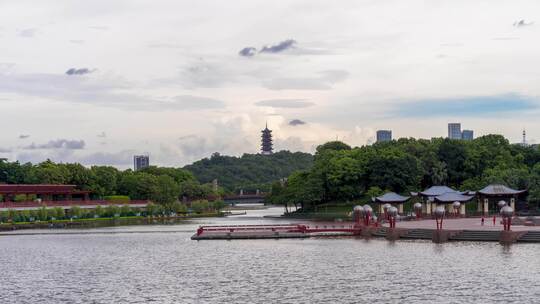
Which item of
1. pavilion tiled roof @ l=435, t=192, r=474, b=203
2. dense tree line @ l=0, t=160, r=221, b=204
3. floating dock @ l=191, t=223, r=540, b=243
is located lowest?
floating dock @ l=191, t=223, r=540, b=243

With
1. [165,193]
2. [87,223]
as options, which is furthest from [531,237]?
[165,193]

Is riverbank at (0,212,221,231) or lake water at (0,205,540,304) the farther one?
riverbank at (0,212,221,231)

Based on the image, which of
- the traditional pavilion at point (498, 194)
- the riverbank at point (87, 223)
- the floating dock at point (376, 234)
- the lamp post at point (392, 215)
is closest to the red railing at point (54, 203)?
the riverbank at point (87, 223)

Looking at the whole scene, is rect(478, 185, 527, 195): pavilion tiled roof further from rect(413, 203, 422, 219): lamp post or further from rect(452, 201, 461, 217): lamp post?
rect(413, 203, 422, 219): lamp post

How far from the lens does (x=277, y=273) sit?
1967 inches

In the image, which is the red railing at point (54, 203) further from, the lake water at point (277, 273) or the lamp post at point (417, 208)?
the lamp post at point (417, 208)

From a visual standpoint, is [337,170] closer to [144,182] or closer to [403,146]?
[403,146]

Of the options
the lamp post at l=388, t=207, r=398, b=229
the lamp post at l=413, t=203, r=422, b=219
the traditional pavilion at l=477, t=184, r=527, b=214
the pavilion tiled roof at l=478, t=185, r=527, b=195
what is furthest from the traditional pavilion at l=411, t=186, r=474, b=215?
the lamp post at l=388, t=207, r=398, b=229

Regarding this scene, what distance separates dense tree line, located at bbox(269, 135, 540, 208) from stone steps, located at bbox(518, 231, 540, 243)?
74.3 m

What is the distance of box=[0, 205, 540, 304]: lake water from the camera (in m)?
40.4

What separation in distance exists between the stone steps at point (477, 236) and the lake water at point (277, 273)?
9.15 ft

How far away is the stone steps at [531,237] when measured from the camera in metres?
64.9

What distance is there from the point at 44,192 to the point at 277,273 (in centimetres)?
11892

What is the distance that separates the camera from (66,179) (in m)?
171
